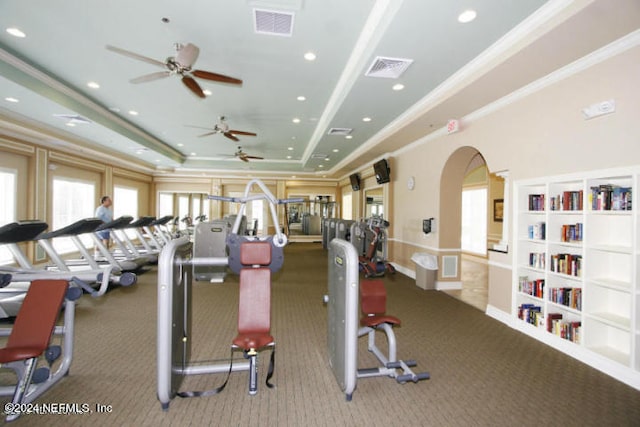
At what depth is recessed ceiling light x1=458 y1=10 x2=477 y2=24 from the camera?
255 cm

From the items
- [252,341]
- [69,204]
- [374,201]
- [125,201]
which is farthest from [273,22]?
[125,201]

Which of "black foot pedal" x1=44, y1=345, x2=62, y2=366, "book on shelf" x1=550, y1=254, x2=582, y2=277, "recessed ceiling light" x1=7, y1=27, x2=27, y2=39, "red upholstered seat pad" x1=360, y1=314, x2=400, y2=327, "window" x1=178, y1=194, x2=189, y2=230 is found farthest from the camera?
"window" x1=178, y1=194, x2=189, y2=230

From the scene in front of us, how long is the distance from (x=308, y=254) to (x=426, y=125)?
19.6 feet

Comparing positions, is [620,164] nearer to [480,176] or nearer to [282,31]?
[282,31]

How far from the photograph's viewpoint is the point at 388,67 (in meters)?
3.52

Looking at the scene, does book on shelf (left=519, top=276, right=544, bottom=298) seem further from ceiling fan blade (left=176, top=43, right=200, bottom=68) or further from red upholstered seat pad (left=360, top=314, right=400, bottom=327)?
ceiling fan blade (left=176, top=43, right=200, bottom=68)

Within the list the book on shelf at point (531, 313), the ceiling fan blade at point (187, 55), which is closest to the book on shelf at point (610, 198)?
the book on shelf at point (531, 313)

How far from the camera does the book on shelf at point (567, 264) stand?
2.99 m

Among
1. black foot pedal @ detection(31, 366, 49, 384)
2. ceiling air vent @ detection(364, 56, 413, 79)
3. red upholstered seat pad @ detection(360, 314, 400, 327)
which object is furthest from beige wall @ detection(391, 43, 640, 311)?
black foot pedal @ detection(31, 366, 49, 384)

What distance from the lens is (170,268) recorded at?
1890 mm

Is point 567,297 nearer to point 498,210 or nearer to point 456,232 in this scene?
point 456,232

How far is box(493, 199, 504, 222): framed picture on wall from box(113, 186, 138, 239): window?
10.9 metres

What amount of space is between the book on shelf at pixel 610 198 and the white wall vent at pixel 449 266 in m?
2.89

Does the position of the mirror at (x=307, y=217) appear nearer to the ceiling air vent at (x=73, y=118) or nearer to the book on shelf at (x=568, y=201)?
the ceiling air vent at (x=73, y=118)
